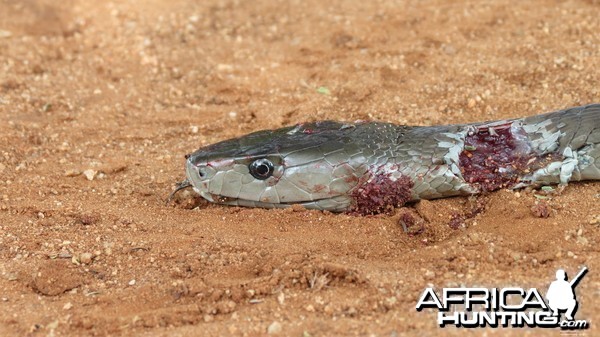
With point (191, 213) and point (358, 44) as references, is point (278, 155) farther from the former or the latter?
point (358, 44)

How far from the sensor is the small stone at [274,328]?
12.1 feet

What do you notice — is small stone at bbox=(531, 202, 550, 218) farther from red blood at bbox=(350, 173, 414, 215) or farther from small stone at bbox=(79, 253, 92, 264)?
small stone at bbox=(79, 253, 92, 264)

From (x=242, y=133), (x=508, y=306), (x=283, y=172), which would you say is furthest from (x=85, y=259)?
(x=508, y=306)

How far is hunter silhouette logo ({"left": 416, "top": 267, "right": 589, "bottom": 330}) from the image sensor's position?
363 centimetres

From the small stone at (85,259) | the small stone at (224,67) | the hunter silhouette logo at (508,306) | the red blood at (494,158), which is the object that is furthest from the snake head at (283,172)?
the small stone at (224,67)

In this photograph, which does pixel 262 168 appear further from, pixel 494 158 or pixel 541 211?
pixel 541 211

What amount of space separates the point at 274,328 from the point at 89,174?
2.61m

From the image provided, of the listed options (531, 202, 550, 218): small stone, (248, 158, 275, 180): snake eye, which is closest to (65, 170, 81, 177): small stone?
(248, 158, 275, 180): snake eye

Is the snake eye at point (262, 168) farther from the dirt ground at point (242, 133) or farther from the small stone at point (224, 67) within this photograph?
the small stone at point (224, 67)

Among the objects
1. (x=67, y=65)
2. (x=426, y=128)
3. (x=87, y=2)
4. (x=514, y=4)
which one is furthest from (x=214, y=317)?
(x=87, y=2)

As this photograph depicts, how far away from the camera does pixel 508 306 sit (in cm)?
372

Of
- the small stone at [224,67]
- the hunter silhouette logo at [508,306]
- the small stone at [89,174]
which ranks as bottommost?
the hunter silhouette logo at [508,306]

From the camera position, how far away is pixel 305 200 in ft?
16.2

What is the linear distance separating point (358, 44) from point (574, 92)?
222 cm
